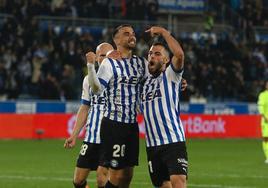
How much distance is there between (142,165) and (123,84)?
1018 cm

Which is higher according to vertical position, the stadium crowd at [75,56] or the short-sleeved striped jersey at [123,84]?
the short-sleeved striped jersey at [123,84]

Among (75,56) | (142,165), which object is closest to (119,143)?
(142,165)

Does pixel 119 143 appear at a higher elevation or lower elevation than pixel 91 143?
higher

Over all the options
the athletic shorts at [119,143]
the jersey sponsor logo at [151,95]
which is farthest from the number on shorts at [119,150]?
the jersey sponsor logo at [151,95]

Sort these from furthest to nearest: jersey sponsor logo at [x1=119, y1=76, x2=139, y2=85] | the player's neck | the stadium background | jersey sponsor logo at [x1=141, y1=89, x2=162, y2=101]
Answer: the stadium background
the player's neck
jersey sponsor logo at [x1=119, y1=76, x2=139, y2=85]
jersey sponsor logo at [x1=141, y1=89, x2=162, y2=101]

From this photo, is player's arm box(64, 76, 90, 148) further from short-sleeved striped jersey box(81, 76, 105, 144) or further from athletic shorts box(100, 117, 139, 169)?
athletic shorts box(100, 117, 139, 169)

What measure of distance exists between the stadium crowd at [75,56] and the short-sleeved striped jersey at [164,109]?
18863 millimetres

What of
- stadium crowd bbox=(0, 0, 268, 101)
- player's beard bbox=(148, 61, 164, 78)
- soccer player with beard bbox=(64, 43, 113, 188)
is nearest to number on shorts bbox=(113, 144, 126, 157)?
player's beard bbox=(148, 61, 164, 78)

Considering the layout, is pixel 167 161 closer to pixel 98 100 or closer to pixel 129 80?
pixel 129 80

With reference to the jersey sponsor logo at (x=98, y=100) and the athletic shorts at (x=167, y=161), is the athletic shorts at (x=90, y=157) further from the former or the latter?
the athletic shorts at (x=167, y=161)

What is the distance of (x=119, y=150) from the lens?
11.1m

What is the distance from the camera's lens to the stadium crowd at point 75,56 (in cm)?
3272

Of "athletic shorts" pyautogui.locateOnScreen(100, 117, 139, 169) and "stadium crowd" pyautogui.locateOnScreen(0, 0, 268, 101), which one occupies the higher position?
"athletic shorts" pyautogui.locateOnScreen(100, 117, 139, 169)

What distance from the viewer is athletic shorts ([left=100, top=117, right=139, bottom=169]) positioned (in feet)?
36.6
